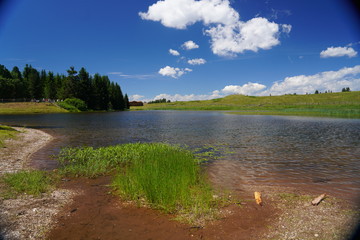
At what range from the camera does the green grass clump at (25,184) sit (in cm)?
807

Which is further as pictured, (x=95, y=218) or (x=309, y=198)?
(x=309, y=198)

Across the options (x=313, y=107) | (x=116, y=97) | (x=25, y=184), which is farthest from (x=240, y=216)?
(x=116, y=97)

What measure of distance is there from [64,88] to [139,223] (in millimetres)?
120125

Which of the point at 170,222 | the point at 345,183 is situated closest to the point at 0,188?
the point at 170,222

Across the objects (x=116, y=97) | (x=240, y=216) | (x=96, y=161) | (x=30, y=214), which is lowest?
(x=240, y=216)

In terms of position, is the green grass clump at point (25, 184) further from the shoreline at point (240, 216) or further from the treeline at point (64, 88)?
the treeline at point (64, 88)

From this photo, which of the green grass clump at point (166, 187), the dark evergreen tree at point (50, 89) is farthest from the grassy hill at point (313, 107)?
the dark evergreen tree at point (50, 89)

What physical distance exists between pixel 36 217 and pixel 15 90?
136853 millimetres

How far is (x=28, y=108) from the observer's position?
83.9m

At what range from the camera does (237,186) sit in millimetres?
9977

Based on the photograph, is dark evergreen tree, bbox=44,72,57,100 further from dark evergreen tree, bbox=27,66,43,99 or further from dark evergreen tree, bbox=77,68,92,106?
dark evergreen tree, bbox=77,68,92,106

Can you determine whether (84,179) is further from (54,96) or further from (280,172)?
(54,96)

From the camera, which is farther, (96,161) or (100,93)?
(100,93)

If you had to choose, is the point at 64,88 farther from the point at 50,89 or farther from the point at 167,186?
the point at 167,186
